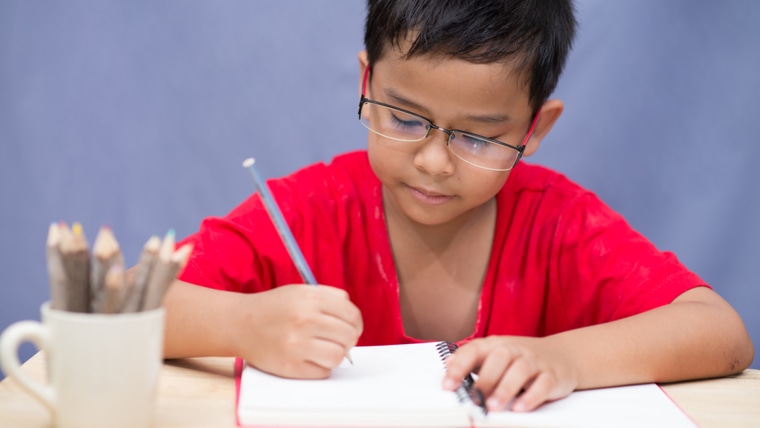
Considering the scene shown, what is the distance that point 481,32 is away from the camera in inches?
36.7

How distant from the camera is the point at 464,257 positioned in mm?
1139

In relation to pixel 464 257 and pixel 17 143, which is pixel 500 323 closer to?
pixel 464 257

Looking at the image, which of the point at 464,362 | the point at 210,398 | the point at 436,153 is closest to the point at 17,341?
the point at 210,398

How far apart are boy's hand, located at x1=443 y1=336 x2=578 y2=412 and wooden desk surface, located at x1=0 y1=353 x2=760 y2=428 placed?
0.39 feet

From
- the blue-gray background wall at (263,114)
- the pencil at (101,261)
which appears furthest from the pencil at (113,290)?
the blue-gray background wall at (263,114)

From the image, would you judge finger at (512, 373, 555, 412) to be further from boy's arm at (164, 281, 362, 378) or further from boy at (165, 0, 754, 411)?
boy's arm at (164, 281, 362, 378)

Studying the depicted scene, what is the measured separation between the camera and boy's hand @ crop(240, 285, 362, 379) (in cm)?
71

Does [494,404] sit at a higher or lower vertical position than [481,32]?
lower

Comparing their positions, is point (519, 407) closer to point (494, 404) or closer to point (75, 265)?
point (494, 404)

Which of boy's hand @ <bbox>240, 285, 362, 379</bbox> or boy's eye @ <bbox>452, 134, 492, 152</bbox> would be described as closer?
boy's hand @ <bbox>240, 285, 362, 379</bbox>

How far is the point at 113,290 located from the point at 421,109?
1.56ft

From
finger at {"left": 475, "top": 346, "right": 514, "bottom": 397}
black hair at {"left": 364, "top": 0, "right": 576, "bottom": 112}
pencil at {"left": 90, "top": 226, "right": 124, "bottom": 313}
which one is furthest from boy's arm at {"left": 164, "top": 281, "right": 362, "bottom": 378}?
black hair at {"left": 364, "top": 0, "right": 576, "bottom": 112}

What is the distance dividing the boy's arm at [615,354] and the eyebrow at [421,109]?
0.80 feet

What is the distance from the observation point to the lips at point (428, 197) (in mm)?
986
